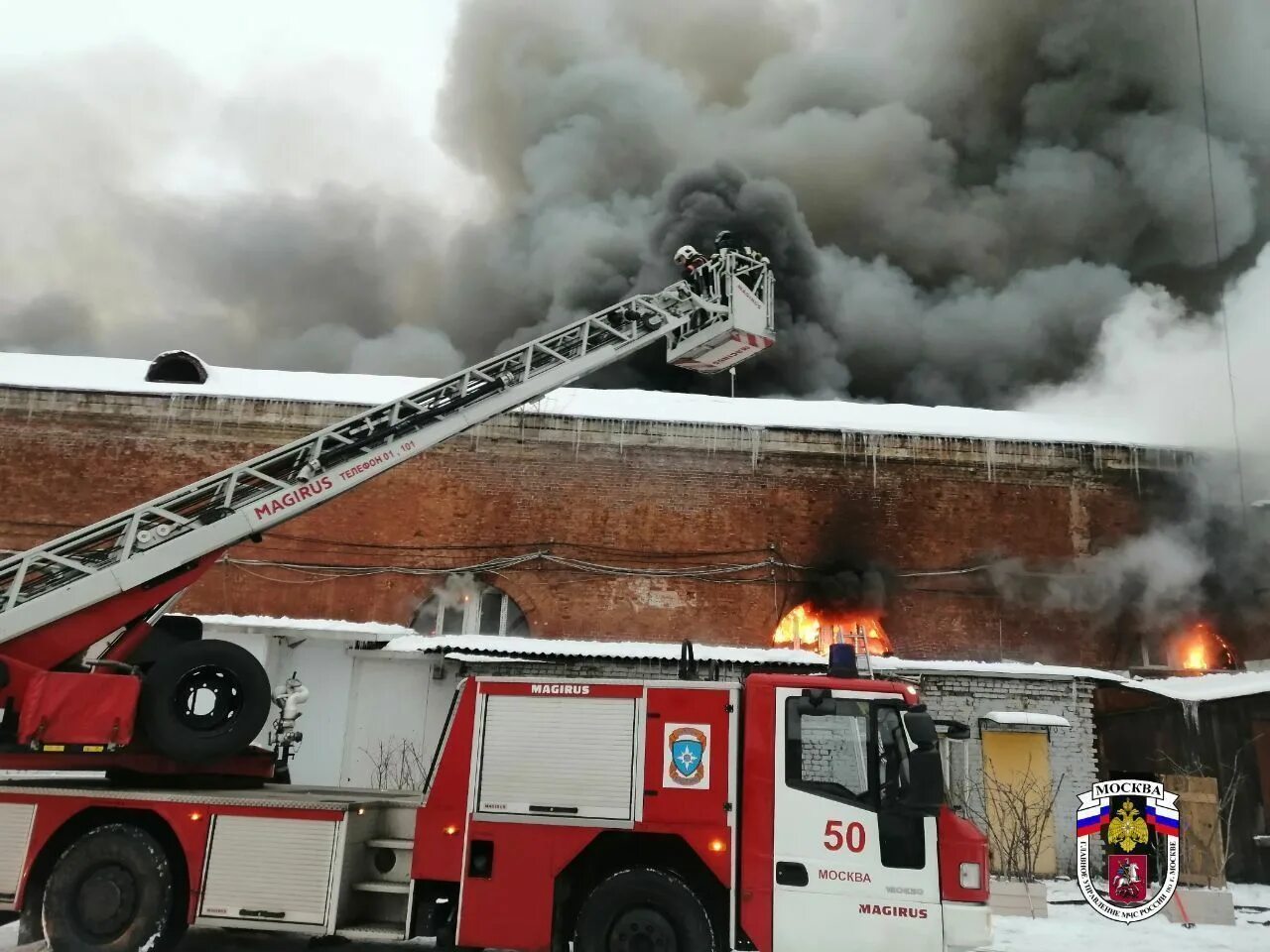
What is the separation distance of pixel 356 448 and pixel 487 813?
3409 millimetres

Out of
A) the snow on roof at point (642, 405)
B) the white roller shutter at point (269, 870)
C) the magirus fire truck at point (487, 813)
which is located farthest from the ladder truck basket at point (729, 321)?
the snow on roof at point (642, 405)

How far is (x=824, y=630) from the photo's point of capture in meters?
16.2

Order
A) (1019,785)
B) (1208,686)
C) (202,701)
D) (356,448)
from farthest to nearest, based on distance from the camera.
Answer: (1019,785)
(1208,686)
(356,448)
(202,701)

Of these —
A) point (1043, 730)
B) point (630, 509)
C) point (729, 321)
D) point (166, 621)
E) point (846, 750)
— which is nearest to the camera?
point (846, 750)

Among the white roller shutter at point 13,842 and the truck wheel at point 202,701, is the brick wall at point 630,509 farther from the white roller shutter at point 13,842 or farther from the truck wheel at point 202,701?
the white roller shutter at point 13,842

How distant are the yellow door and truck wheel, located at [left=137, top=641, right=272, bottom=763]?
30.9 ft

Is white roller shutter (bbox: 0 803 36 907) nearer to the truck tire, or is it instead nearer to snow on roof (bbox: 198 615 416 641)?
the truck tire

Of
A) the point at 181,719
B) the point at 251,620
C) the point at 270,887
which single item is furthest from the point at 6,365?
the point at 270,887

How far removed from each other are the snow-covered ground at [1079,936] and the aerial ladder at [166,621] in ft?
4.17

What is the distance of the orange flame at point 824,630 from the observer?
52.5 feet

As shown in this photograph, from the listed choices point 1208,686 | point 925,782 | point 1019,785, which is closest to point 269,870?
point 925,782

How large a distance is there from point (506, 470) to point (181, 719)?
1039 centimetres

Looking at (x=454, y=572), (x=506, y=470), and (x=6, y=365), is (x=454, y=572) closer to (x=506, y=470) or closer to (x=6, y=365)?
(x=506, y=470)

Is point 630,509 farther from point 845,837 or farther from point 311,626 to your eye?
point 845,837
